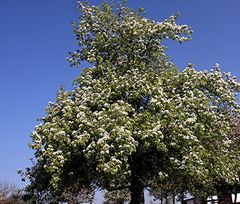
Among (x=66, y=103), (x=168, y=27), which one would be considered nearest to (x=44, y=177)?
(x=66, y=103)

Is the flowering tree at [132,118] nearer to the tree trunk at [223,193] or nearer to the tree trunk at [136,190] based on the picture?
the tree trunk at [136,190]

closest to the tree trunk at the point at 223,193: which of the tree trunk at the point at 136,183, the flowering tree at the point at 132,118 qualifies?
the flowering tree at the point at 132,118

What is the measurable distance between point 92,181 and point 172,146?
22.6 feet

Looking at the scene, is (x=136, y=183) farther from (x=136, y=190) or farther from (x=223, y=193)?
(x=223, y=193)

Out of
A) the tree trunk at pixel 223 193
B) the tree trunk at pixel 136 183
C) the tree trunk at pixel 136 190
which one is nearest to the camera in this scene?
the tree trunk at pixel 136 183

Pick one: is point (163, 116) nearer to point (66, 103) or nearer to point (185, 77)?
point (185, 77)

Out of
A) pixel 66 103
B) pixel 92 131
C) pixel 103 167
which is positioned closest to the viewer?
pixel 103 167

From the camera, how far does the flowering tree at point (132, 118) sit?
22.0 m

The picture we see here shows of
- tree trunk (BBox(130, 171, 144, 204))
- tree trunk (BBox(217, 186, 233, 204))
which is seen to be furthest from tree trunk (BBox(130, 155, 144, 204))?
tree trunk (BBox(217, 186, 233, 204))

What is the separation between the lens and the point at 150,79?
26156mm

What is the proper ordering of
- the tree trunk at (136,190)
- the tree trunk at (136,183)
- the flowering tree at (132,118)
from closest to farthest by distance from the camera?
the flowering tree at (132,118), the tree trunk at (136,183), the tree trunk at (136,190)

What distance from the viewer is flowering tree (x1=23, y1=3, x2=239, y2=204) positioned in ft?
72.0

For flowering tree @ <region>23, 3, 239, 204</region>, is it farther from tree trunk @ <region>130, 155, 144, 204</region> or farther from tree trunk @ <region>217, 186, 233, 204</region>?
tree trunk @ <region>217, 186, 233, 204</region>

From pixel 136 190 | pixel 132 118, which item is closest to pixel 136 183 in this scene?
pixel 136 190
